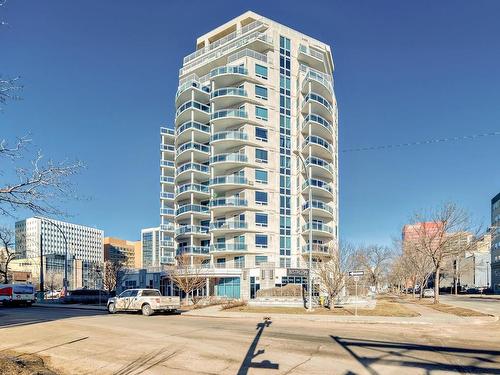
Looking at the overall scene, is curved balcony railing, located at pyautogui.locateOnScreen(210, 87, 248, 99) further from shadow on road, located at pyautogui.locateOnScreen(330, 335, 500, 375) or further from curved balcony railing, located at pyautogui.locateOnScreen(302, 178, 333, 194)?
shadow on road, located at pyautogui.locateOnScreen(330, 335, 500, 375)

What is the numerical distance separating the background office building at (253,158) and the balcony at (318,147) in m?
0.18

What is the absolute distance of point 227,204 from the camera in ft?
172

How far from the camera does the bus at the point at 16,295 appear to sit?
3797 cm

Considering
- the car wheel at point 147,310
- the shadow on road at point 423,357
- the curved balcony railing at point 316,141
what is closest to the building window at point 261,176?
the curved balcony railing at point 316,141

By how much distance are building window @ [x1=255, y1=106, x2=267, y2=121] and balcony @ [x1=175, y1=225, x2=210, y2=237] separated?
16465 mm

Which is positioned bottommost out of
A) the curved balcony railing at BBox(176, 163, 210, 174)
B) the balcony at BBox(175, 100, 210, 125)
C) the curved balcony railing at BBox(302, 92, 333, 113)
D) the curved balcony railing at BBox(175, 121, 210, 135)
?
the curved balcony railing at BBox(176, 163, 210, 174)

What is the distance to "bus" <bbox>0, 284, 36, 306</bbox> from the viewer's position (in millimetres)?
37969

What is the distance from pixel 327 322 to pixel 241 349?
973 cm

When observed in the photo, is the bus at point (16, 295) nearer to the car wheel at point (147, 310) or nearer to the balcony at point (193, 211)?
the car wheel at point (147, 310)

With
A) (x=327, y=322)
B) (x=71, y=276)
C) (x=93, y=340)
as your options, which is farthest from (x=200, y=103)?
(x=71, y=276)

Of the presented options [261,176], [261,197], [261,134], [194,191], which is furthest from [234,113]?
[194,191]

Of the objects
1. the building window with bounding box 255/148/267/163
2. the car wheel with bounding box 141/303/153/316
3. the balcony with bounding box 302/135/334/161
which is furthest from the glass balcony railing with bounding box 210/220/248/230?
the car wheel with bounding box 141/303/153/316

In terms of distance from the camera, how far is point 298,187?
5766 cm

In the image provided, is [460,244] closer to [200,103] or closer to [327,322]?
[327,322]
